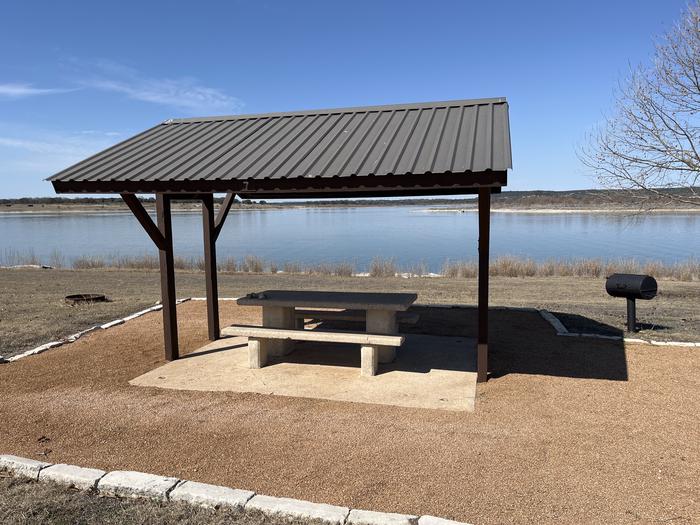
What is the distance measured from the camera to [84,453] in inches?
148

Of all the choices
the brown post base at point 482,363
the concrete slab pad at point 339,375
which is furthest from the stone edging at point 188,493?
the brown post base at point 482,363

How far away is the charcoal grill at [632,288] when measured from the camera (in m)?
6.91

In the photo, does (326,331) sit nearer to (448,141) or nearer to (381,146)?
(381,146)

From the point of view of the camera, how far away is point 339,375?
5605 millimetres

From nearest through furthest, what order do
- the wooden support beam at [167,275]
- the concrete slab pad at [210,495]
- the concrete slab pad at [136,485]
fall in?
the concrete slab pad at [210,495] → the concrete slab pad at [136,485] → the wooden support beam at [167,275]

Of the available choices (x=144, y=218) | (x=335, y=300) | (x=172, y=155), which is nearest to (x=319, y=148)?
(x=335, y=300)

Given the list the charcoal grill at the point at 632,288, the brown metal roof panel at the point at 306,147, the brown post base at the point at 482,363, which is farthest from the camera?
the charcoal grill at the point at 632,288

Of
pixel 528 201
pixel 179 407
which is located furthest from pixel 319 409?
pixel 528 201

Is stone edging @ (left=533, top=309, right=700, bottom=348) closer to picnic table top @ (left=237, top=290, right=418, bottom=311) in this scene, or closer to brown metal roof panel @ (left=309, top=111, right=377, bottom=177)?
picnic table top @ (left=237, top=290, right=418, bottom=311)

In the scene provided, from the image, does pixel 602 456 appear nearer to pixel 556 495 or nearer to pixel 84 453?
pixel 556 495

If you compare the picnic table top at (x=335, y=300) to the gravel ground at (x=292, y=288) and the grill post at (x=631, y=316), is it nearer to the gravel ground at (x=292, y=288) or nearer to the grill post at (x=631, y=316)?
the gravel ground at (x=292, y=288)

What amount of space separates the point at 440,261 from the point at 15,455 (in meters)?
19.9

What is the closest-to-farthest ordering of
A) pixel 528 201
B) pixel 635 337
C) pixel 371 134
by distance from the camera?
pixel 371 134 < pixel 635 337 < pixel 528 201

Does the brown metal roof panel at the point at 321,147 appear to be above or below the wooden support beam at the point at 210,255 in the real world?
above
